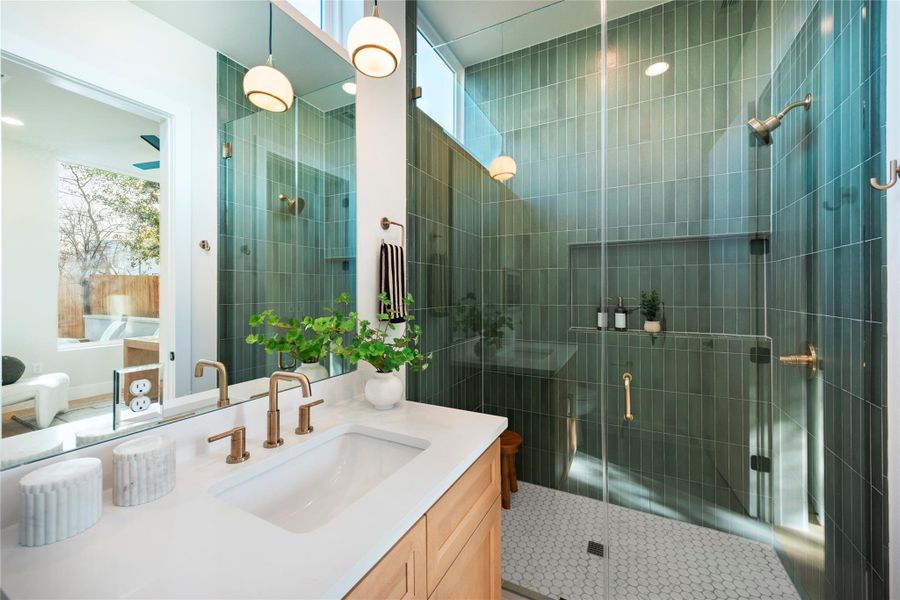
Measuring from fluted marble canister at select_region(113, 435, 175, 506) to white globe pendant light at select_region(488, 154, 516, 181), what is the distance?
173 cm

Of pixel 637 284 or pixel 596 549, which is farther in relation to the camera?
pixel 637 284

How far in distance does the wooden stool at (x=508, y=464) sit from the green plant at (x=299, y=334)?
43.7 inches

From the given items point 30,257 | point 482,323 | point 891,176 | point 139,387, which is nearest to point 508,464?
point 482,323

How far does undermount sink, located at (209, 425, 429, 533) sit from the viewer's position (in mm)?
893

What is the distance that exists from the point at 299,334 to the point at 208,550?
0.74 meters

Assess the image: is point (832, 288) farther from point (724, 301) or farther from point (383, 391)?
point (383, 391)

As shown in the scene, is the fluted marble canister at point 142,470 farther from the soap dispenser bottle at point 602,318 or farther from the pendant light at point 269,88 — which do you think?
the soap dispenser bottle at point 602,318

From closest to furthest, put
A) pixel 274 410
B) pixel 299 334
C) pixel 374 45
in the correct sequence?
pixel 274 410 < pixel 374 45 < pixel 299 334

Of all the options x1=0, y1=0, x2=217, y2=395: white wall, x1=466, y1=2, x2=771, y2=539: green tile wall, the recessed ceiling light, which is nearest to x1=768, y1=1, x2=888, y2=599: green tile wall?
x1=466, y1=2, x2=771, y2=539: green tile wall

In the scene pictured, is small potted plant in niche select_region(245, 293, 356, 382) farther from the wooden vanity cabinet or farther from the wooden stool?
the wooden stool

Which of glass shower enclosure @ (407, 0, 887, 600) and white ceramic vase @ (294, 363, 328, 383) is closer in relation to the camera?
white ceramic vase @ (294, 363, 328, 383)

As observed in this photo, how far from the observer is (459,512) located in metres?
0.95

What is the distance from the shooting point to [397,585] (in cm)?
Answer: 70

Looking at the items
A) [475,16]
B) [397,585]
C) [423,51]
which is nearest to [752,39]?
[475,16]
